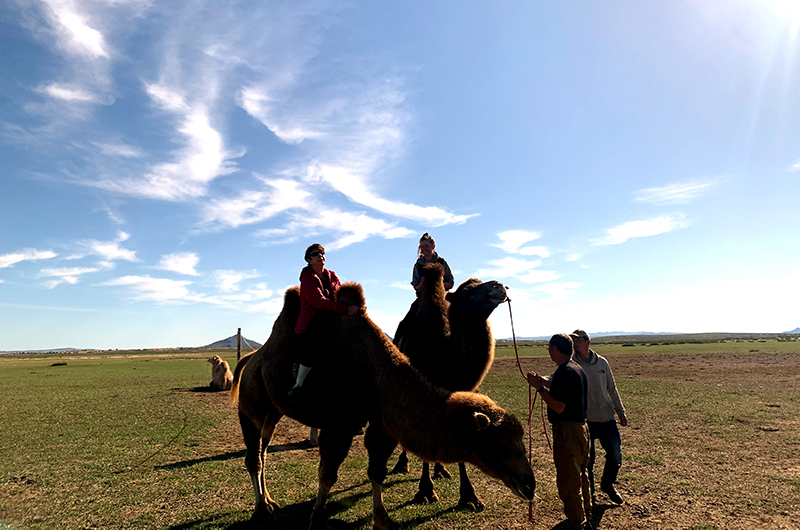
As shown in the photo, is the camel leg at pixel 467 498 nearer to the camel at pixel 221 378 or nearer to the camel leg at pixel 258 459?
the camel leg at pixel 258 459

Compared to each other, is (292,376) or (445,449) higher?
(292,376)

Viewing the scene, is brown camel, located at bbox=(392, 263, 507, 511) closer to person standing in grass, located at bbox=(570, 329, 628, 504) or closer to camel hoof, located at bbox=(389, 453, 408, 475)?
person standing in grass, located at bbox=(570, 329, 628, 504)

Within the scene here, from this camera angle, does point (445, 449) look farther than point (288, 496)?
No

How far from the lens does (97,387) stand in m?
26.6

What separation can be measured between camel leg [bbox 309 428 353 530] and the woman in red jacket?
2.50 feet

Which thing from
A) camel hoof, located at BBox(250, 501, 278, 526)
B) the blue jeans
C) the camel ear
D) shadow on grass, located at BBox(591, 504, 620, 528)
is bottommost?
shadow on grass, located at BBox(591, 504, 620, 528)

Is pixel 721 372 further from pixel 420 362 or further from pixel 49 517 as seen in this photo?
pixel 49 517

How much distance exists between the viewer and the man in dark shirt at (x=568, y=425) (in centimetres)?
492

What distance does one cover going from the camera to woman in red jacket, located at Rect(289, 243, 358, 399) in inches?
219

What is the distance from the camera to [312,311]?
5824 mm

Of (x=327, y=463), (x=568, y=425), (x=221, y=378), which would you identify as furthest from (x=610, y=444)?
(x=221, y=378)

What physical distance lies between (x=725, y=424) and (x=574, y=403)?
1068 centimetres

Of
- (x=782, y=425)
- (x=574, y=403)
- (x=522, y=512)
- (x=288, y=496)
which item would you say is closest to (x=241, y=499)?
(x=288, y=496)

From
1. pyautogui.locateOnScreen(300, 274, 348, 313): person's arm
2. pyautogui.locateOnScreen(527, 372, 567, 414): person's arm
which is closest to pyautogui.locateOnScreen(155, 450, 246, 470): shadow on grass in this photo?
pyautogui.locateOnScreen(300, 274, 348, 313): person's arm
